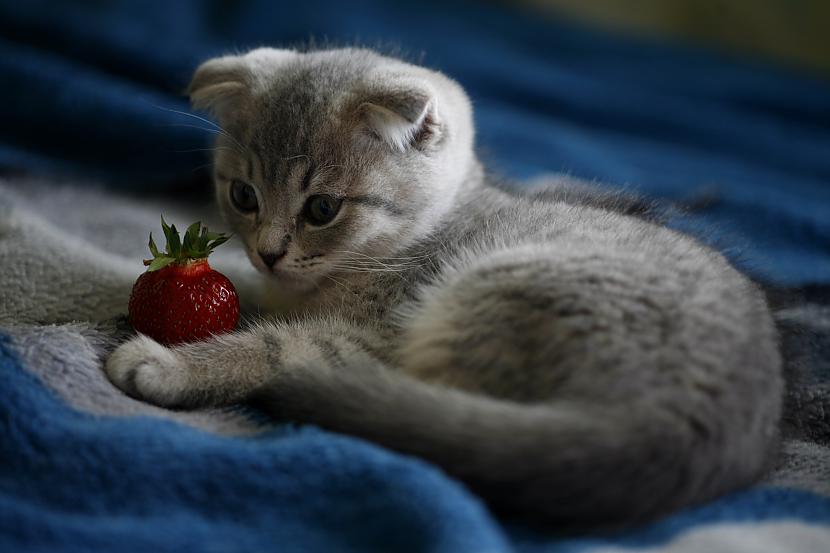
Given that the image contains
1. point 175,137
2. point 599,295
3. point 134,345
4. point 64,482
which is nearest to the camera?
point 64,482

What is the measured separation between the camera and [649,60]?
122 inches

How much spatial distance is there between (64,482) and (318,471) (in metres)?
0.31

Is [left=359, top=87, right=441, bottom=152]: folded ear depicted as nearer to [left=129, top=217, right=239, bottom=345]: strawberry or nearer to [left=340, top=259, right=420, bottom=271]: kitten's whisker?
[left=340, top=259, right=420, bottom=271]: kitten's whisker

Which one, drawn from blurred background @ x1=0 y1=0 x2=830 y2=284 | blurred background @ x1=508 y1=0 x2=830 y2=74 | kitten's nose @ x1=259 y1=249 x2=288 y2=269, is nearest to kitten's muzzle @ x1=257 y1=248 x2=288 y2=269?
kitten's nose @ x1=259 y1=249 x2=288 y2=269

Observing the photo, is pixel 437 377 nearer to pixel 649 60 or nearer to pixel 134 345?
pixel 134 345

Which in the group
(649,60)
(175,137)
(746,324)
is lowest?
(746,324)

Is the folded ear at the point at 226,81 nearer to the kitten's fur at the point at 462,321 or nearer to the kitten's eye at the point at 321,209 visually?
the kitten's fur at the point at 462,321

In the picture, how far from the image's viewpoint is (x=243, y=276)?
1.72 metres

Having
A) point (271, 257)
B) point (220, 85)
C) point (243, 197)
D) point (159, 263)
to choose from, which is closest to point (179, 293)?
point (159, 263)

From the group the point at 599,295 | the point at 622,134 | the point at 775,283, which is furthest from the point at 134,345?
the point at 622,134

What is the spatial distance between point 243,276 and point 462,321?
28.0 inches

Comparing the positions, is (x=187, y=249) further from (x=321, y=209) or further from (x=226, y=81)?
(x=226, y=81)

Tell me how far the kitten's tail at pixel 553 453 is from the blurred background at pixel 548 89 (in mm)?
653

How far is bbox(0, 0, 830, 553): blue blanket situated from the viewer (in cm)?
95
